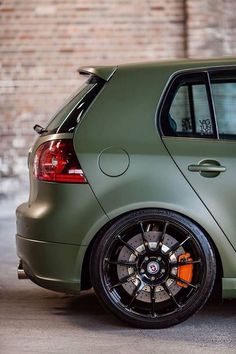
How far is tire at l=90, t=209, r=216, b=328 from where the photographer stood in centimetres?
560

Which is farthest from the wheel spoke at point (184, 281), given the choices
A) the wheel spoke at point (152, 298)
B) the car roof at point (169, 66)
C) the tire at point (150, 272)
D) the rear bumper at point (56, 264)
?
the car roof at point (169, 66)

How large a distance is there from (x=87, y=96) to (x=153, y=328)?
1.46m

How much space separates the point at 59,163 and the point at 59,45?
5.98 meters

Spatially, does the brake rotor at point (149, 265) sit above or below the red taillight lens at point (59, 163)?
below

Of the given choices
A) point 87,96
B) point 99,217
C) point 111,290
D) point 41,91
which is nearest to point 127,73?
point 87,96

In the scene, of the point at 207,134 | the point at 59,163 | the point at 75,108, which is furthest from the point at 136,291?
the point at 75,108

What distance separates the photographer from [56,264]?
5.68m

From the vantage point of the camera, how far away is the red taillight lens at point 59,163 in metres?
5.63

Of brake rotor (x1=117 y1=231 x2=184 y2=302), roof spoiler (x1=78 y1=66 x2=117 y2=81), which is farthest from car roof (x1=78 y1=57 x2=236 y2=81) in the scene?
brake rotor (x1=117 y1=231 x2=184 y2=302)

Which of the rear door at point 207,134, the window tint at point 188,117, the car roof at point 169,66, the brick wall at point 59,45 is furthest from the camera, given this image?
the brick wall at point 59,45

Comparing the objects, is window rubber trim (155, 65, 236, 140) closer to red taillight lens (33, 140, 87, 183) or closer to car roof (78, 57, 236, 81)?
car roof (78, 57, 236, 81)

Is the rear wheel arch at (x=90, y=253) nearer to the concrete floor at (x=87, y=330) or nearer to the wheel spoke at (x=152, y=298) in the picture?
the concrete floor at (x=87, y=330)

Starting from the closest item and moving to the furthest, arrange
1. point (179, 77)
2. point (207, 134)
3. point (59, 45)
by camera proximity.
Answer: point (207, 134) < point (179, 77) < point (59, 45)

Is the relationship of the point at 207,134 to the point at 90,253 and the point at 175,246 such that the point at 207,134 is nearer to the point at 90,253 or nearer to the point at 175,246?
the point at 175,246
